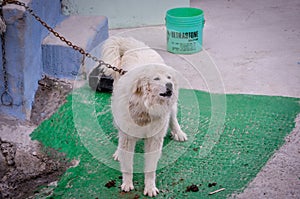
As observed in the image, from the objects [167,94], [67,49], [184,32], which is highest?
[167,94]

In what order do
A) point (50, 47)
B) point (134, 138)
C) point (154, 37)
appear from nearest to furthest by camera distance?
1. point (134, 138)
2. point (50, 47)
3. point (154, 37)

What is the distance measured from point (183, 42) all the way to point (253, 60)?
88 cm

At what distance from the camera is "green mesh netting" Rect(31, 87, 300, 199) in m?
3.26

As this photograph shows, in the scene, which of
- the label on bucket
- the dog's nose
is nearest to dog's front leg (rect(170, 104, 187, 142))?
the dog's nose

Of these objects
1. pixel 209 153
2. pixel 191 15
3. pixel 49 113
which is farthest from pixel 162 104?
pixel 191 15

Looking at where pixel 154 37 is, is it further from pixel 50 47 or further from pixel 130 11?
pixel 50 47

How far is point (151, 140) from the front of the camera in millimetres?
3164

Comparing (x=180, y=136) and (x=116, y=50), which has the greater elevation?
(x=116, y=50)

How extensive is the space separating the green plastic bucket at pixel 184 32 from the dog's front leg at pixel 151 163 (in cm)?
262

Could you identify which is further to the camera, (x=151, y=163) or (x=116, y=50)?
(x=116, y=50)

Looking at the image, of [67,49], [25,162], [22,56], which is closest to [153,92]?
[25,162]

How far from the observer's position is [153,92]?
283 centimetres

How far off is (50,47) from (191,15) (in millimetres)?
2092

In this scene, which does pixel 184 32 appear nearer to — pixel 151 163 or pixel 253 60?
pixel 253 60
